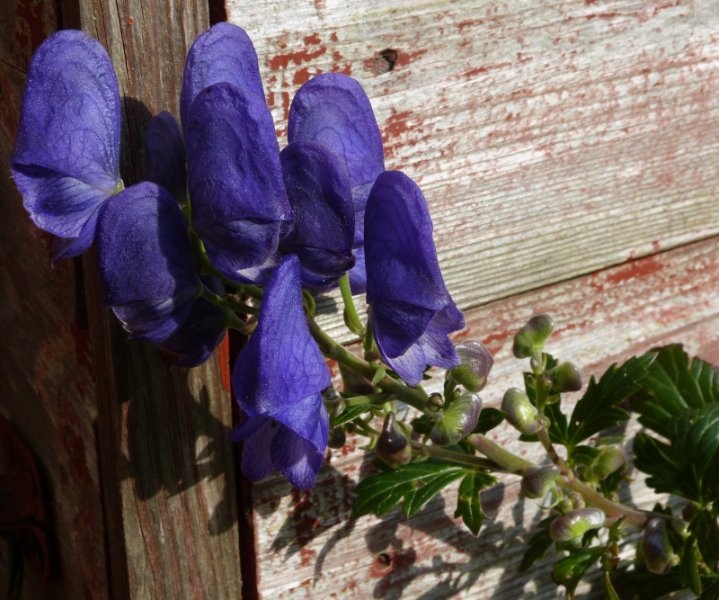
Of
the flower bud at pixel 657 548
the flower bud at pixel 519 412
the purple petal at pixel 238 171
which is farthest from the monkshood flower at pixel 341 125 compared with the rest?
the flower bud at pixel 657 548

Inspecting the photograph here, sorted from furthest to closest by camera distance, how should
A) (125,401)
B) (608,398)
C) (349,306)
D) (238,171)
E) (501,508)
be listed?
(501,508) < (608,398) < (125,401) < (349,306) < (238,171)

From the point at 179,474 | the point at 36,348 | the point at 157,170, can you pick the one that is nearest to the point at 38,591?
the point at 36,348

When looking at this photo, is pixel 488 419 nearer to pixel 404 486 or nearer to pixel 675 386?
pixel 404 486

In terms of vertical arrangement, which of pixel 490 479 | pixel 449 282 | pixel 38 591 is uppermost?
pixel 449 282

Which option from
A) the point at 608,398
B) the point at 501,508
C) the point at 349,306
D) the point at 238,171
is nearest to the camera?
the point at 238,171

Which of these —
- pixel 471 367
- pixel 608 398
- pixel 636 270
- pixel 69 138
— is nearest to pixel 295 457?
pixel 471 367

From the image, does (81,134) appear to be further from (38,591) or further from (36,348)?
(38,591)
